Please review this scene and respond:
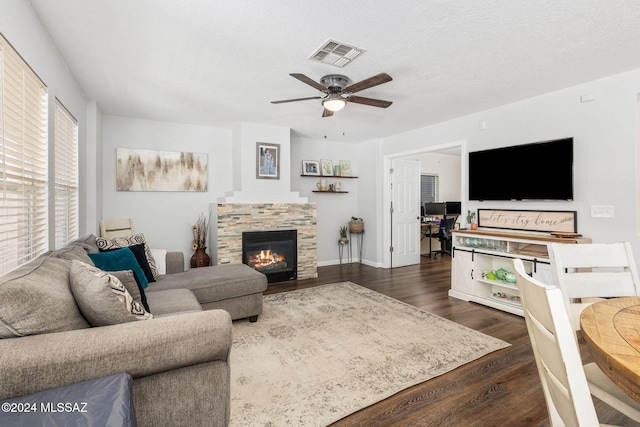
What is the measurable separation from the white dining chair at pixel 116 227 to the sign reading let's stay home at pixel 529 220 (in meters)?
4.79

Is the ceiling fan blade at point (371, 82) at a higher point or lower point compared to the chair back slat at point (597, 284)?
higher

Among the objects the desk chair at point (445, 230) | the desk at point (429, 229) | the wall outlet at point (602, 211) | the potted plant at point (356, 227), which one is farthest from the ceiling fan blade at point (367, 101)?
the desk chair at point (445, 230)

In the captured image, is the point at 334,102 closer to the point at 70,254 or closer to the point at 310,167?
the point at 70,254

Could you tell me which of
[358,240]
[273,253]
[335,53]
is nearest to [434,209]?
[358,240]

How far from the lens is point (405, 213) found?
6059 millimetres

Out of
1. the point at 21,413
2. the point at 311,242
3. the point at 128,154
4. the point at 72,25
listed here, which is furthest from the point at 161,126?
the point at 21,413

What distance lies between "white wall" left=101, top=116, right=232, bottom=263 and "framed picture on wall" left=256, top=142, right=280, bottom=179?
0.66 metres

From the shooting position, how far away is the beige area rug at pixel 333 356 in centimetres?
188

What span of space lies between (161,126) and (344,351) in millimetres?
4166

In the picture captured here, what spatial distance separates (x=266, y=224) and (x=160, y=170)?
178 cm

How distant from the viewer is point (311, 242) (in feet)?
17.0

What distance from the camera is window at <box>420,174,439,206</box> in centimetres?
778

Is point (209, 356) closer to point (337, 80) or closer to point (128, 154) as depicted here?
point (337, 80)

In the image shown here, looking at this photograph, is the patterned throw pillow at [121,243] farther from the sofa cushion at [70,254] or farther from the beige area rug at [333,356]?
the beige area rug at [333,356]
